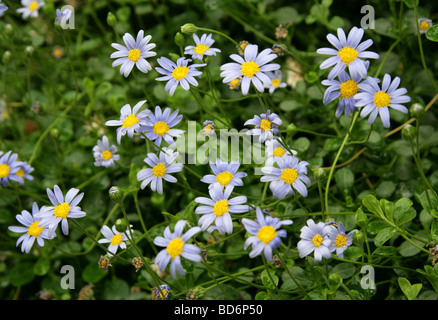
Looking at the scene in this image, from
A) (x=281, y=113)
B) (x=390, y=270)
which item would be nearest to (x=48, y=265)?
(x=281, y=113)

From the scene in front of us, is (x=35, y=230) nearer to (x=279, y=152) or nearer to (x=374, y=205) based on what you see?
(x=279, y=152)

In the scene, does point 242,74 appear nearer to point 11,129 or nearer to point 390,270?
point 390,270

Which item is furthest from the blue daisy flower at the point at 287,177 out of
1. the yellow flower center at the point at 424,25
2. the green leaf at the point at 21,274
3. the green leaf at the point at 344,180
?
the green leaf at the point at 21,274

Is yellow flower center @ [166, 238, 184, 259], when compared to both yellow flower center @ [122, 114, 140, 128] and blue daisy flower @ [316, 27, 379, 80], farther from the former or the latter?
blue daisy flower @ [316, 27, 379, 80]

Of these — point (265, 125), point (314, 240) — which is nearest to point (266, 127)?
point (265, 125)

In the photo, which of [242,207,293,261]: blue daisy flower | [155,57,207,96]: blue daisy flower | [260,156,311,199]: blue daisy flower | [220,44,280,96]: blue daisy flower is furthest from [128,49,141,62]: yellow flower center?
[242,207,293,261]: blue daisy flower

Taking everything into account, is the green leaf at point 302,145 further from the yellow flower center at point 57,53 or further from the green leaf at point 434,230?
the yellow flower center at point 57,53
